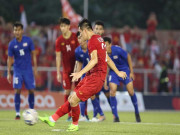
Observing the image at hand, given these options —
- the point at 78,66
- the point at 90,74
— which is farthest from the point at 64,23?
the point at 90,74

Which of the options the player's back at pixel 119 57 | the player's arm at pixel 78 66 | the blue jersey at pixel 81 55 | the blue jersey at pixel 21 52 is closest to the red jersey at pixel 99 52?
→ the player's arm at pixel 78 66

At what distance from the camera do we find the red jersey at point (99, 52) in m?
11.7

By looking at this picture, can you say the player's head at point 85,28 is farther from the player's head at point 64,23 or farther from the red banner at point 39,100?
the red banner at point 39,100

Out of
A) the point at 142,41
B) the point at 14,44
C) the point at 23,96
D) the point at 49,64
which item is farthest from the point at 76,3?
the point at 14,44

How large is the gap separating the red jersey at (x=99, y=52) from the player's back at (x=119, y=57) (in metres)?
4.14

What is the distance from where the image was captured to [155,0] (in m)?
44.3

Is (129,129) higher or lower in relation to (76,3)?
lower

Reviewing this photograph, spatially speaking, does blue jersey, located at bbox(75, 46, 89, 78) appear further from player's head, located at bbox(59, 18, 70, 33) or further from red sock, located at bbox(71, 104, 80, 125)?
red sock, located at bbox(71, 104, 80, 125)

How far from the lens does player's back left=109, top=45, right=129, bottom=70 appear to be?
1599 cm

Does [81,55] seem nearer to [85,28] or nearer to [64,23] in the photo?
[64,23]

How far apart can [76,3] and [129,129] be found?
93.2 ft

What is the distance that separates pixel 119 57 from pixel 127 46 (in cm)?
1276

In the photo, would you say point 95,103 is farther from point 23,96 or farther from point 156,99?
point 156,99

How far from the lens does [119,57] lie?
16.1m
